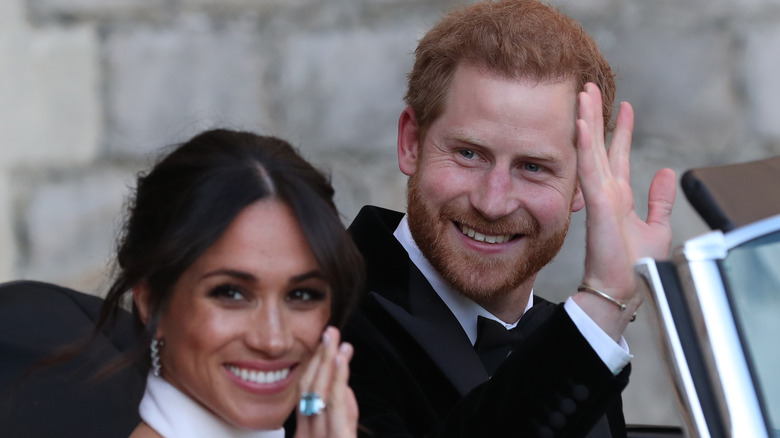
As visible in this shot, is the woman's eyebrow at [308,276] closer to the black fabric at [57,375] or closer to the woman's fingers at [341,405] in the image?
the woman's fingers at [341,405]

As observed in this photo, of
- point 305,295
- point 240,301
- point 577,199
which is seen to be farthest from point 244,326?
point 577,199

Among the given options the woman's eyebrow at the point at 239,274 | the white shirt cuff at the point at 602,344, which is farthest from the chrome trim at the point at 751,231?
the woman's eyebrow at the point at 239,274

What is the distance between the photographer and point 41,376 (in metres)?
2.78

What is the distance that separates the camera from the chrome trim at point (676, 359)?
69.2 inches

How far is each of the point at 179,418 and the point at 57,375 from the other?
79cm

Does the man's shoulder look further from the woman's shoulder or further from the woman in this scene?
the woman's shoulder

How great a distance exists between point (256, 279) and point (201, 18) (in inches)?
114

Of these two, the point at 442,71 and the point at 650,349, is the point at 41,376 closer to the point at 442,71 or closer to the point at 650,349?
the point at 442,71

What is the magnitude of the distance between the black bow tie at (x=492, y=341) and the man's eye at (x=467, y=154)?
1.34 ft

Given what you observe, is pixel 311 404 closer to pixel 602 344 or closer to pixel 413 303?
pixel 602 344

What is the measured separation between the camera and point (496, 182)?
2.82 m

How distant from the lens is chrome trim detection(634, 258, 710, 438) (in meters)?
1.76

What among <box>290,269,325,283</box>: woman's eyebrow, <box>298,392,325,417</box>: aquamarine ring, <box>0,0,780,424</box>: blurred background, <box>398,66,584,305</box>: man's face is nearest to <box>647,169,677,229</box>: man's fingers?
<box>398,66,584,305</box>: man's face

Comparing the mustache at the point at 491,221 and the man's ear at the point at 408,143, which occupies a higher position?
the man's ear at the point at 408,143
